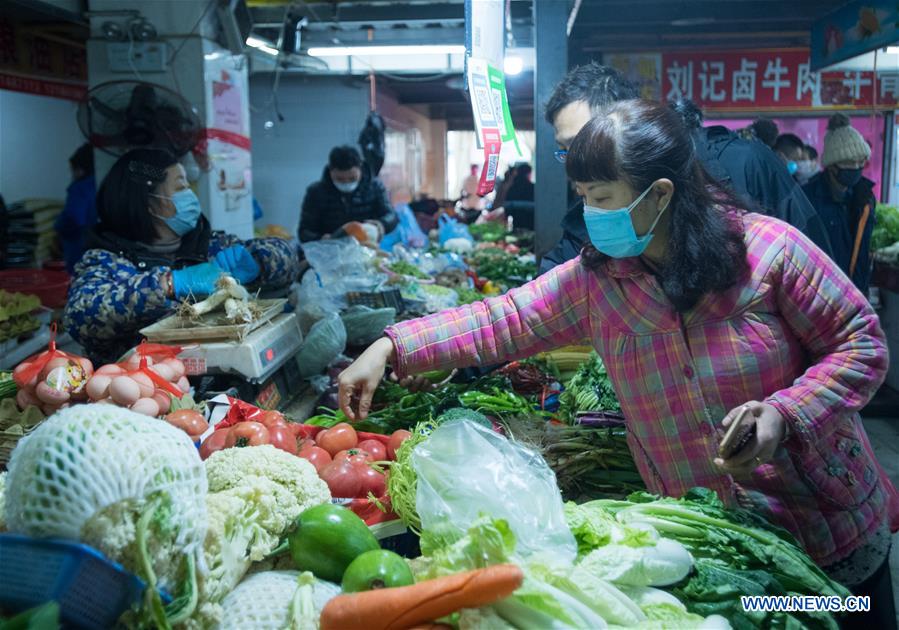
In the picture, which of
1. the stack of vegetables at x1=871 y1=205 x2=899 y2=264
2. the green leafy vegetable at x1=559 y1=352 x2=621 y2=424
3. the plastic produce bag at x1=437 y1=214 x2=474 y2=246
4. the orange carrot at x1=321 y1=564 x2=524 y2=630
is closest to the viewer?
the orange carrot at x1=321 y1=564 x2=524 y2=630

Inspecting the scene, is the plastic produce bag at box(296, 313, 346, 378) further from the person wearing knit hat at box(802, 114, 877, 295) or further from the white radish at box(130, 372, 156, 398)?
the person wearing knit hat at box(802, 114, 877, 295)

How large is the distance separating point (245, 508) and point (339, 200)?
6.42 meters

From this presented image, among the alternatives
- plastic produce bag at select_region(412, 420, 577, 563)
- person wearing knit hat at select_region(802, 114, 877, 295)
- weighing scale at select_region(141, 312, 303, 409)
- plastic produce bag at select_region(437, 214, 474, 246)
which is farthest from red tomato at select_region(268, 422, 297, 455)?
plastic produce bag at select_region(437, 214, 474, 246)

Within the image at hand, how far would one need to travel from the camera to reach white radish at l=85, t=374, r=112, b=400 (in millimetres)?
2844

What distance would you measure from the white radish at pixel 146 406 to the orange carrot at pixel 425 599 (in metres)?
1.58

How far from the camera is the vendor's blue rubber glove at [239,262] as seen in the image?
4.35 meters

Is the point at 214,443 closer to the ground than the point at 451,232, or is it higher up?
closer to the ground

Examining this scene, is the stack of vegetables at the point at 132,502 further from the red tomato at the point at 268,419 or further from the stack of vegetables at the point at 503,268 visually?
the stack of vegetables at the point at 503,268

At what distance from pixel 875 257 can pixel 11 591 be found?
878 cm

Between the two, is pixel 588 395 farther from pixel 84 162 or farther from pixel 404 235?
pixel 404 235

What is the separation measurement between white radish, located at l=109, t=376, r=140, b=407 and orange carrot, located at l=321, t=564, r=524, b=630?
1.61 m

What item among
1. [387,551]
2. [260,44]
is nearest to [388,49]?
[260,44]

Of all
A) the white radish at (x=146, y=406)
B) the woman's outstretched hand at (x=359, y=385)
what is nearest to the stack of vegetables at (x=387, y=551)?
the woman's outstretched hand at (x=359, y=385)

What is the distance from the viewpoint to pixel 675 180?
A: 2.24 metres
